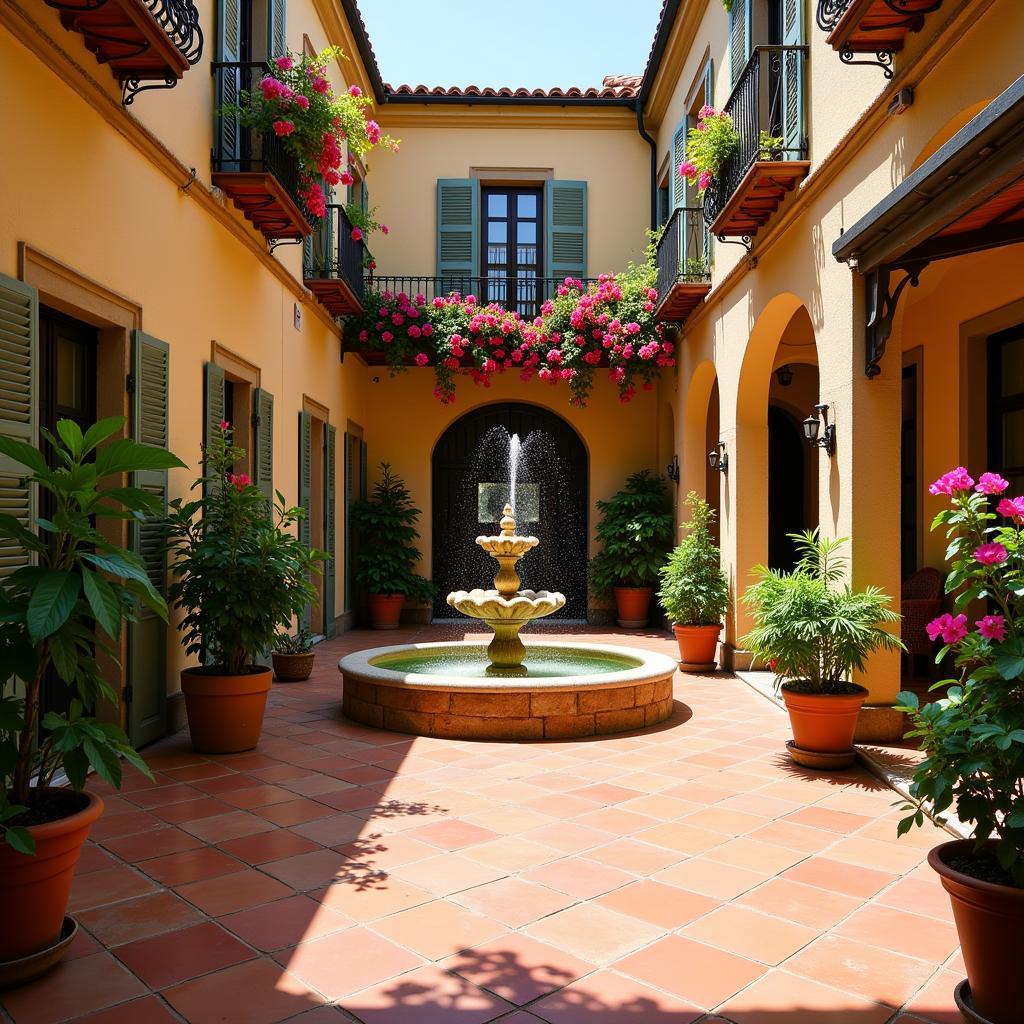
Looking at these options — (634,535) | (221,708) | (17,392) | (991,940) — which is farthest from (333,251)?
(991,940)

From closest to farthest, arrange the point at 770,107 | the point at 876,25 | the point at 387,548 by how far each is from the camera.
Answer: the point at 876,25, the point at 770,107, the point at 387,548

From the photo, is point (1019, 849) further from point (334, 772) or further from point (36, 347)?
point (36, 347)

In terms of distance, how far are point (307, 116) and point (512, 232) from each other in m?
7.62

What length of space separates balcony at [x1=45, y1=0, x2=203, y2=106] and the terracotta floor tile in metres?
4.20

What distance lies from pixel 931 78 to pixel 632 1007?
499 cm

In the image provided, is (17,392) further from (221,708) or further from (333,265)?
(333,265)

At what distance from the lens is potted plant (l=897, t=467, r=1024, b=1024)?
258 centimetres

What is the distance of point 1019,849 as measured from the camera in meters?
2.62

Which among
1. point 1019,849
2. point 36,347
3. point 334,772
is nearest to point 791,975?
point 1019,849

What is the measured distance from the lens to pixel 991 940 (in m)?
2.61

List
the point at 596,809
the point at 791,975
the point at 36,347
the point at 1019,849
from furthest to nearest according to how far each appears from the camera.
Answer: the point at 596,809, the point at 36,347, the point at 791,975, the point at 1019,849

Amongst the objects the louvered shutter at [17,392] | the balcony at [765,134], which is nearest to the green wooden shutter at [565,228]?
the balcony at [765,134]

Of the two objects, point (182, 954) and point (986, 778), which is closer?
point (986, 778)

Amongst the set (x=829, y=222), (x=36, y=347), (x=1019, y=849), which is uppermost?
(x=829, y=222)
